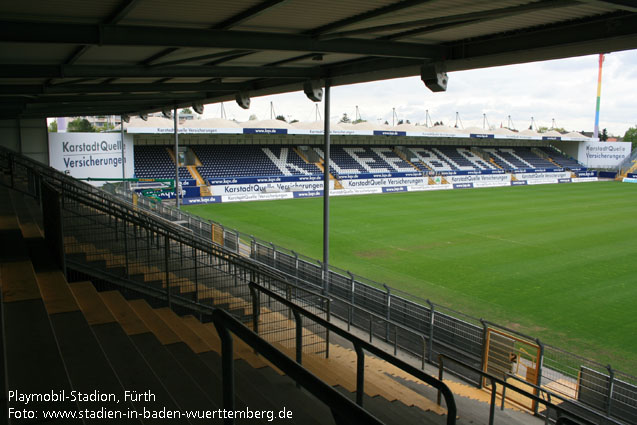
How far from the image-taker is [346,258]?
712 inches

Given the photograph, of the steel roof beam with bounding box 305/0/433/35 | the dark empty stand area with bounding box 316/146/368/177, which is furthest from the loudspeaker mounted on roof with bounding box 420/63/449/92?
the dark empty stand area with bounding box 316/146/368/177

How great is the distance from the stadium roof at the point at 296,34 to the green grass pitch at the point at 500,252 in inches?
259

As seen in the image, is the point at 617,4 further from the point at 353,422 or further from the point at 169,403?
the point at 169,403

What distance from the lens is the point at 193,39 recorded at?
22.1 feet

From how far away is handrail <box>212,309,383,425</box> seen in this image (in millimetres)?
1503

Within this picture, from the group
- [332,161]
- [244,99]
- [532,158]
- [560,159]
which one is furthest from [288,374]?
[560,159]

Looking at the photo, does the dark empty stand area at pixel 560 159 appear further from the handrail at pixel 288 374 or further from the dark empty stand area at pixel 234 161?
the handrail at pixel 288 374

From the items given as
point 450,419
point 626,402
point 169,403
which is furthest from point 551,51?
point 169,403

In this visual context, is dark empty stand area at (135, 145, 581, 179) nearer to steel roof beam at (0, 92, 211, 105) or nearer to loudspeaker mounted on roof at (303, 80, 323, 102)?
steel roof beam at (0, 92, 211, 105)

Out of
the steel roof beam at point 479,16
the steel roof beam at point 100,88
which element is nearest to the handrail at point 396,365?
the steel roof beam at point 479,16

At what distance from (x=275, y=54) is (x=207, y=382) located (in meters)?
6.64

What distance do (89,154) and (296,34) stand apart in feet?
84.1

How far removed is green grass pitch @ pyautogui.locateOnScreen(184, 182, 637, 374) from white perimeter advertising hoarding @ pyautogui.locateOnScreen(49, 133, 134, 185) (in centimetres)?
572

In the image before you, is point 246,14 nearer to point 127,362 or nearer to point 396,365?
point 127,362
